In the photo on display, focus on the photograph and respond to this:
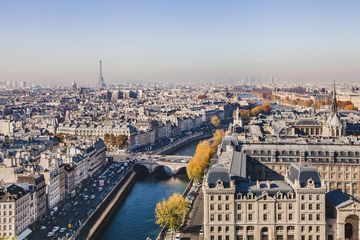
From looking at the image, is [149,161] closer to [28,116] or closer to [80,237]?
[80,237]

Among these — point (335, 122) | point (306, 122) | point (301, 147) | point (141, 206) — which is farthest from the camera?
point (306, 122)

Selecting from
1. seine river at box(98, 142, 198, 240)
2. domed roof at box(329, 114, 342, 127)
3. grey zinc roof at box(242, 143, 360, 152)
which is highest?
domed roof at box(329, 114, 342, 127)

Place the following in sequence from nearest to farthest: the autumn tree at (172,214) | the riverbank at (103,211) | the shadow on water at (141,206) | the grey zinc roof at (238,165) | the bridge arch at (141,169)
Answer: the autumn tree at (172,214) → the grey zinc roof at (238,165) → the riverbank at (103,211) → the shadow on water at (141,206) → the bridge arch at (141,169)

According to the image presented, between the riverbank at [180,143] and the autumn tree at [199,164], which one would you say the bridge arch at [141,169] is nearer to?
the autumn tree at [199,164]

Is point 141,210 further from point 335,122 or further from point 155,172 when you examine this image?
point 335,122

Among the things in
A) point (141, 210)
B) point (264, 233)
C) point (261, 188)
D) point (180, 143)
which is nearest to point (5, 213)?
point (141, 210)

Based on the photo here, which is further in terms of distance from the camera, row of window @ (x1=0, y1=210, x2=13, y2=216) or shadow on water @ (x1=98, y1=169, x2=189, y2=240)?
shadow on water @ (x1=98, y1=169, x2=189, y2=240)

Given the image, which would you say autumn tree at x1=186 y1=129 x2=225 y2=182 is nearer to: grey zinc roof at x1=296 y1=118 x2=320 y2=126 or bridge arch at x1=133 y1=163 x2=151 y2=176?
bridge arch at x1=133 y1=163 x2=151 y2=176

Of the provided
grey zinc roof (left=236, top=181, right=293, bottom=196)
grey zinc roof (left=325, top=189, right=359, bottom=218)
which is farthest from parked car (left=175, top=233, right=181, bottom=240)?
grey zinc roof (left=325, top=189, right=359, bottom=218)

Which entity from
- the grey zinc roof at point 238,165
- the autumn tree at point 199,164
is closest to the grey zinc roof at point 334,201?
the grey zinc roof at point 238,165
